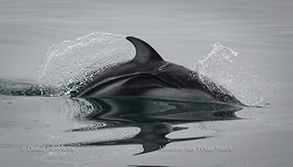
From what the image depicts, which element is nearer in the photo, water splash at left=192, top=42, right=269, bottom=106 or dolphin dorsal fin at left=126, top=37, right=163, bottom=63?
dolphin dorsal fin at left=126, top=37, right=163, bottom=63

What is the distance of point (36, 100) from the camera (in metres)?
10.9

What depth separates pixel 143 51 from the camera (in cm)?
1025

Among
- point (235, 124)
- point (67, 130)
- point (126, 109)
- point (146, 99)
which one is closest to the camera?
point (67, 130)

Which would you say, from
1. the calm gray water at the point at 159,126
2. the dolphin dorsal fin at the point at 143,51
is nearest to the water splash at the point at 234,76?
the calm gray water at the point at 159,126

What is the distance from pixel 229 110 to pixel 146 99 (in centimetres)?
123

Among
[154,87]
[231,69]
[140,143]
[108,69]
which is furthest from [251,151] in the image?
[231,69]

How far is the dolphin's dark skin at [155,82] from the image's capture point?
10250 mm

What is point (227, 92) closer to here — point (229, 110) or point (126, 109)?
point (229, 110)

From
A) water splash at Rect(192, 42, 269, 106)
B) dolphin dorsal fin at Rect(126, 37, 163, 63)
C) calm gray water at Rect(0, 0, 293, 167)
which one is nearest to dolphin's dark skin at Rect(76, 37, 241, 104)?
dolphin dorsal fin at Rect(126, 37, 163, 63)

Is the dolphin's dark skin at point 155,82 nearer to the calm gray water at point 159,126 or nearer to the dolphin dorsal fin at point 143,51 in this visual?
the dolphin dorsal fin at point 143,51

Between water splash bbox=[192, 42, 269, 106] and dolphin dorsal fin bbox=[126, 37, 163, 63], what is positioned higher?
dolphin dorsal fin bbox=[126, 37, 163, 63]

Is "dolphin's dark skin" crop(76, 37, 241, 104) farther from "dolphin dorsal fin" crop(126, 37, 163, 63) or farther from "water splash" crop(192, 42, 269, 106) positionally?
"water splash" crop(192, 42, 269, 106)

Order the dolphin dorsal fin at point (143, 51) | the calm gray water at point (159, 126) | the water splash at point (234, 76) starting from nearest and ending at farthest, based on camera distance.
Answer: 1. the calm gray water at point (159, 126)
2. the dolphin dorsal fin at point (143, 51)
3. the water splash at point (234, 76)

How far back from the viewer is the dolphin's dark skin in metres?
10.2
